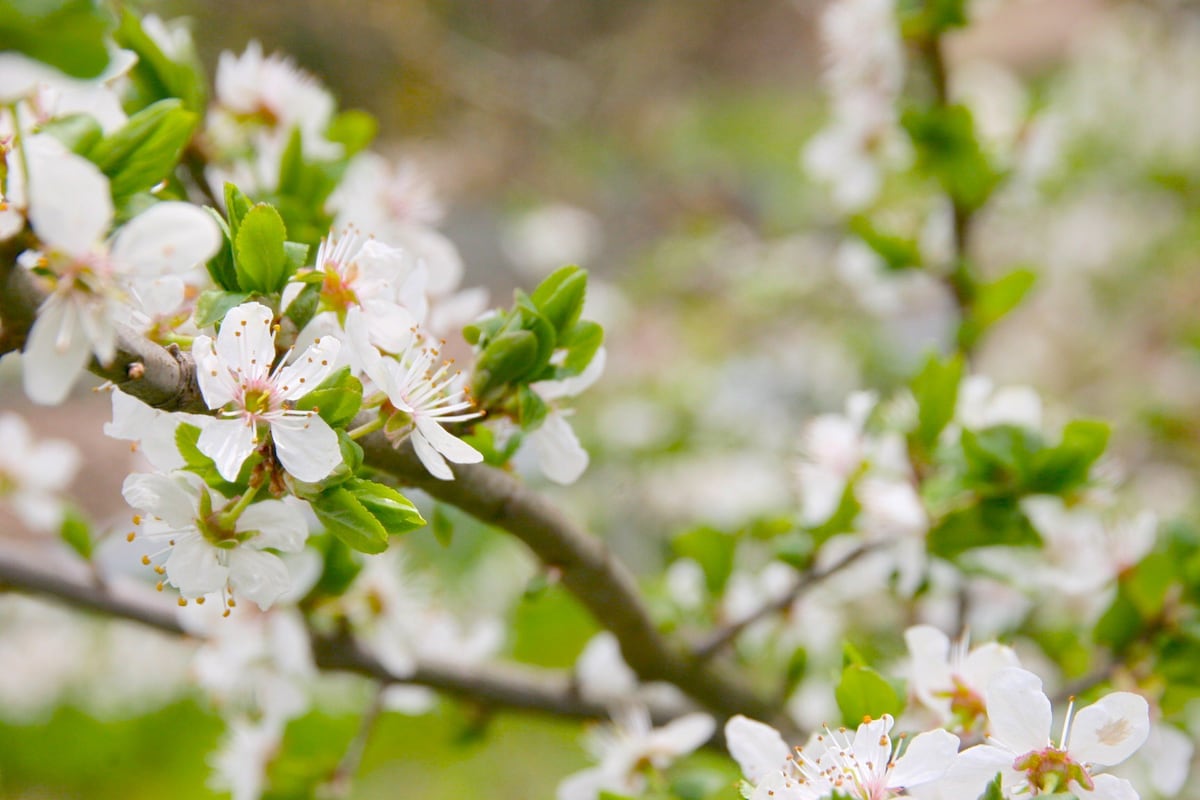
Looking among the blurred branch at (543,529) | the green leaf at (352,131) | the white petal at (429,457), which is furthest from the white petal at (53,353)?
the green leaf at (352,131)

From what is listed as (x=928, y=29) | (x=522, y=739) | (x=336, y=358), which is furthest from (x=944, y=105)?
(x=522, y=739)

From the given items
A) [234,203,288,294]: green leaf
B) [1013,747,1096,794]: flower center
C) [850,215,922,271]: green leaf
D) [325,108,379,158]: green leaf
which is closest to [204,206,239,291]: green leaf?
[234,203,288,294]: green leaf

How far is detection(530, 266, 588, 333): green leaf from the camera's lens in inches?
18.3

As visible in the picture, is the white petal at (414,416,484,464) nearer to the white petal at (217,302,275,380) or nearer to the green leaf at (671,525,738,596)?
the white petal at (217,302,275,380)

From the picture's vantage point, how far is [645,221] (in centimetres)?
417

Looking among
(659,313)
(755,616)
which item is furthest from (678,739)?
(659,313)

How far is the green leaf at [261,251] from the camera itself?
1.28ft

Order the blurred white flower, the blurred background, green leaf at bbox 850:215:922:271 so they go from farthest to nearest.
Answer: the blurred background → green leaf at bbox 850:215:922:271 → the blurred white flower

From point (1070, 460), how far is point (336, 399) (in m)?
0.44

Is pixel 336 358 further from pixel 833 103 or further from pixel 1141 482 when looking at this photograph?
pixel 1141 482

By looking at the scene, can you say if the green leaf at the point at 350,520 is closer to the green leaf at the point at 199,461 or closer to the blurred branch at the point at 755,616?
the green leaf at the point at 199,461

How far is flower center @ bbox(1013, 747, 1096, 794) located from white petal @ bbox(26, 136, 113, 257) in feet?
1.40

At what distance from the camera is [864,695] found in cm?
47

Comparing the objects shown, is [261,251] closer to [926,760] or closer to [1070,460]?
[926,760]
